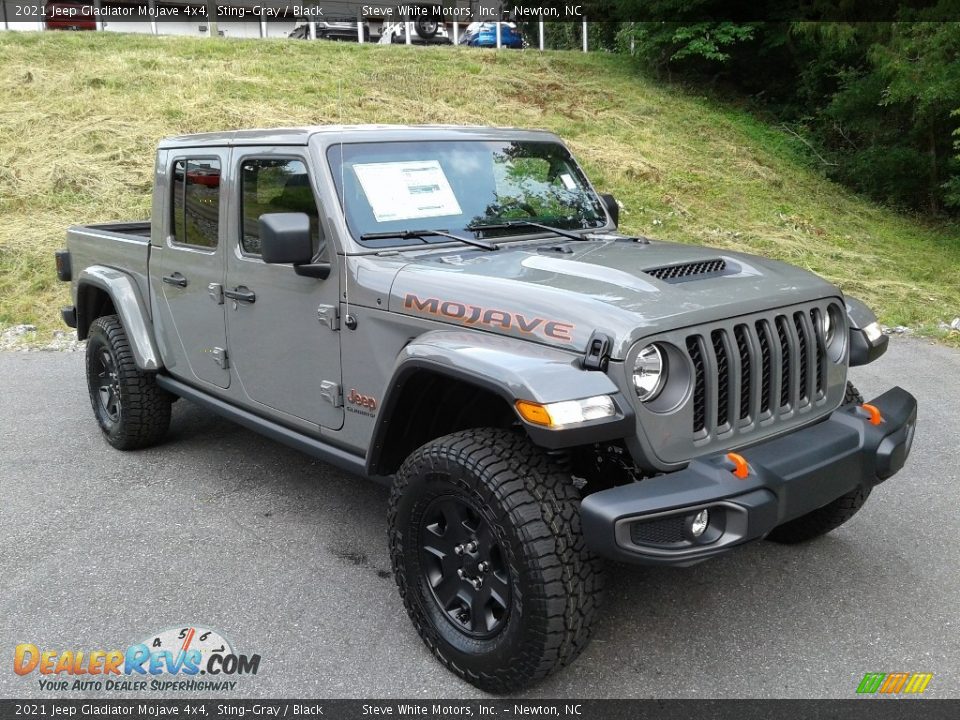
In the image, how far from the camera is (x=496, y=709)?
2855 mm

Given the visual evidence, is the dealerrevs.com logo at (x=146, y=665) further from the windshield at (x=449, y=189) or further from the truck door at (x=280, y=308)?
the windshield at (x=449, y=189)

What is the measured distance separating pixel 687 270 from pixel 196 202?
2.69m

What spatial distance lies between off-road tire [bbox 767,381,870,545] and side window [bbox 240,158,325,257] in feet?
7.77

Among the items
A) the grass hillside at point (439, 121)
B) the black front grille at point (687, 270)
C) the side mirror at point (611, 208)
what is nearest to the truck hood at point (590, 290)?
the black front grille at point (687, 270)

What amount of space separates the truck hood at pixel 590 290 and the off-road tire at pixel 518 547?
16.7 inches

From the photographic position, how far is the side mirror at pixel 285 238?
3.32 m

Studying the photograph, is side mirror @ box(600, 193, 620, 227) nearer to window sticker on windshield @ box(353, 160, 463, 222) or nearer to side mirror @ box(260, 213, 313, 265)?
window sticker on windshield @ box(353, 160, 463, 222)

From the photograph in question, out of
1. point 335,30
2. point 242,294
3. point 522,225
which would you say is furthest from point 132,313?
point 335,30

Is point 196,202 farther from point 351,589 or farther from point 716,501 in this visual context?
point 716,501

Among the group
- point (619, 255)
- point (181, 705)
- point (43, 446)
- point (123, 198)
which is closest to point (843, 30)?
point (123, 198)

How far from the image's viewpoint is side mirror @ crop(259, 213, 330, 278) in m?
3.32

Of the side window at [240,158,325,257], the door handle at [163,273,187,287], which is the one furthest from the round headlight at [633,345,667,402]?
the door handle at [163,273,187,287]

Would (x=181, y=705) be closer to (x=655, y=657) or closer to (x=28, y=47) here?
(x=655, y=657)

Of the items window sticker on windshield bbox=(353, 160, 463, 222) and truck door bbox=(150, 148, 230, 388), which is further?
truck door bbox=(150, 148, 230, 388)
